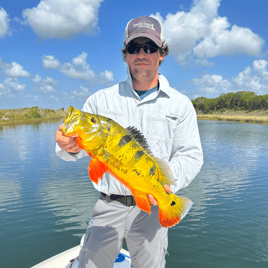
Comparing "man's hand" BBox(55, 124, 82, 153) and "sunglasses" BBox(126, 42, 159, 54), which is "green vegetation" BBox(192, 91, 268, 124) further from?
"man's hand" BBox(55, 124, 82, 153)

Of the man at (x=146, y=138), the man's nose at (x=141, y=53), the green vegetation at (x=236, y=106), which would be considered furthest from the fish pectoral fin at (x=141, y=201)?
the green vegetation at (x=236, y=106)

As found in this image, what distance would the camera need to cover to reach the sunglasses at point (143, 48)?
355cm

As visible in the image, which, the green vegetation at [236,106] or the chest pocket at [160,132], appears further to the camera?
the green vegetation at [236,106]

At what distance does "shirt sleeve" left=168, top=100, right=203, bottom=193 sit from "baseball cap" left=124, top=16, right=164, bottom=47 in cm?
120

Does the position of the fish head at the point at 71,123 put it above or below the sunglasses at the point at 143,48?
below

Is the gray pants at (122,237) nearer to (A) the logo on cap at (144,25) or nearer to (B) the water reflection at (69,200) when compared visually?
(A) the logo on cap at (144,25)

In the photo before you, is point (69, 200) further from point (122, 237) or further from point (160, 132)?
point (160, 132)

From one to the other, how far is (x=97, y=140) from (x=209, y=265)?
7.77 meters

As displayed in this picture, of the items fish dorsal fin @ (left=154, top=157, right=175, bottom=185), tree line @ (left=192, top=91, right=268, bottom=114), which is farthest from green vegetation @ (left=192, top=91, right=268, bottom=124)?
fish dorsal fin @ (left=154, top=157, right=175, bottom=185)

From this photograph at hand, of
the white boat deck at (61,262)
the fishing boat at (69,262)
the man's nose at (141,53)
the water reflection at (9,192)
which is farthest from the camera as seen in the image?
the water reflection at (9,192)

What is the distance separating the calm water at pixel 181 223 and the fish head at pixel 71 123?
24.8 ft

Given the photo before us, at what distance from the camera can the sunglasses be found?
140 inches

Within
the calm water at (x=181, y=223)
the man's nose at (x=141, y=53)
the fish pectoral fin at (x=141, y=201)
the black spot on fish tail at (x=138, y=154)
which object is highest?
the man's nose at (x=141, y=53)

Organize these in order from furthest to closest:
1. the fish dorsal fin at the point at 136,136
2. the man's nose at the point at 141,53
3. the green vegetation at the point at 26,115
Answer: the green vegetation at the point at 26,115 → the man's nose at the point at 141,53 → the fish dorsal fin at the point at 136,136
